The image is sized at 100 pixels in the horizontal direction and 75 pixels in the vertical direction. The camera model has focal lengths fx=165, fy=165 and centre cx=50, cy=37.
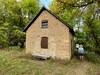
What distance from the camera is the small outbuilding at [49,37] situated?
61.1 ft

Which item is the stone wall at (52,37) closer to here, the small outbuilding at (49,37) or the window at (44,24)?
the small outbuilding at (49,37)

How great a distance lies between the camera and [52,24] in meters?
19.5

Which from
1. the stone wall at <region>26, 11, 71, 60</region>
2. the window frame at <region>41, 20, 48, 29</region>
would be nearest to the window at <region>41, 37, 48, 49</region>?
the stone wall at <region>26, 11, 71, 60</region>

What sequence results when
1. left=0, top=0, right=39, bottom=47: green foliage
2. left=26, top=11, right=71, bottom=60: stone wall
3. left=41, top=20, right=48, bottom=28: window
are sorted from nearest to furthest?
left=26, top=11, right=71, bottom=60: stone wall → left=41, top=20, right=48, bottom=28: window → left=0, top=0, right=39, bottom=47: green foliage

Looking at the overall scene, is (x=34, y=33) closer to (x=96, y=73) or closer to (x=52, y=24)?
(x=52, y=24)

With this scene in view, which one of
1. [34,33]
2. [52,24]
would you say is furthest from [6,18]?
[52,24]

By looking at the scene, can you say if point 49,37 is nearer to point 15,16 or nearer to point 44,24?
point 44,24

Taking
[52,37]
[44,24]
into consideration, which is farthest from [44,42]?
[44,24]

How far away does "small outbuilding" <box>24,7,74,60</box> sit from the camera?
18.6 m

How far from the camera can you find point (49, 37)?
776 inches

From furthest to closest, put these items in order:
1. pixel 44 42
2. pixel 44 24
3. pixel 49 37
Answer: pixel 44 24, pixel 44 42, pixel 49 37

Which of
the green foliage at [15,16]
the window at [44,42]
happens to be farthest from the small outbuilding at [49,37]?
the green foliage at [15,16]

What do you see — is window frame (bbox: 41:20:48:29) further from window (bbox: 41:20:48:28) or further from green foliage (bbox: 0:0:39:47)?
green foliage (bbox: 0:0:39:47)

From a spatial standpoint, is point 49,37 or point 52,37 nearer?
point 52,37
